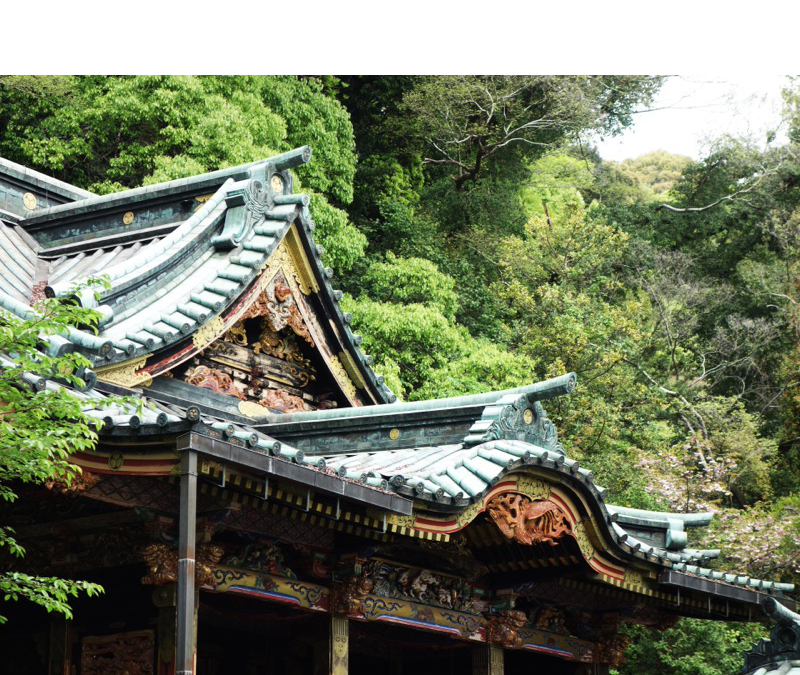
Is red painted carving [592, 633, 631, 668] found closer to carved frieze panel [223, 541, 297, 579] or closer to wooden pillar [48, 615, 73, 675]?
carved frieze panel [223, 541, 297, 579]

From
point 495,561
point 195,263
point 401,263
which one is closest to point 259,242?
point 195,263

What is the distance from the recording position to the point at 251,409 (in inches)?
438

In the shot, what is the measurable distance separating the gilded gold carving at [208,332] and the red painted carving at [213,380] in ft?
0.89

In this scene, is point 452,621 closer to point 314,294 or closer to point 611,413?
point 314,294

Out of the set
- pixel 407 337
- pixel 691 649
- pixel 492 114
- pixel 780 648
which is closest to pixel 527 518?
pixel 780 648

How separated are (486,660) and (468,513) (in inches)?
111

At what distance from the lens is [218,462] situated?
282 inches

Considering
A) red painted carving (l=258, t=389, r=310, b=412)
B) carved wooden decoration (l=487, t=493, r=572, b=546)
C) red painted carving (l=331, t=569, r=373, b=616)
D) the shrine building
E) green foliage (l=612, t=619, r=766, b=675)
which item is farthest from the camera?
green foliage (l=612, t=619, r=766, b=675)

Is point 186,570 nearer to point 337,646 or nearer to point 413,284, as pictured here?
point 337,646

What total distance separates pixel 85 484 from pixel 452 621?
4681mm

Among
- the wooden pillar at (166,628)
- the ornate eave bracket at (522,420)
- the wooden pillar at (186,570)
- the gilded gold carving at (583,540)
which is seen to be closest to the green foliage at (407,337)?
the ornate eave bracket at (522,420)

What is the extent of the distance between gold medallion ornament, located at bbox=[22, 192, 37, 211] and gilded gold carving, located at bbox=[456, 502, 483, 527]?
6.74 meters

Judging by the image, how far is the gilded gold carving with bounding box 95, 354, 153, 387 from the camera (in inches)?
364

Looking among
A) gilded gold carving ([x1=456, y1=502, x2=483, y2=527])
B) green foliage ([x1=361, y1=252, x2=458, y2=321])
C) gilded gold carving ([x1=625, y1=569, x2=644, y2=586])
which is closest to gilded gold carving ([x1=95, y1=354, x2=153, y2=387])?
gilded gold carving ([x1=456, y1=502, x2=483, y2=527])
